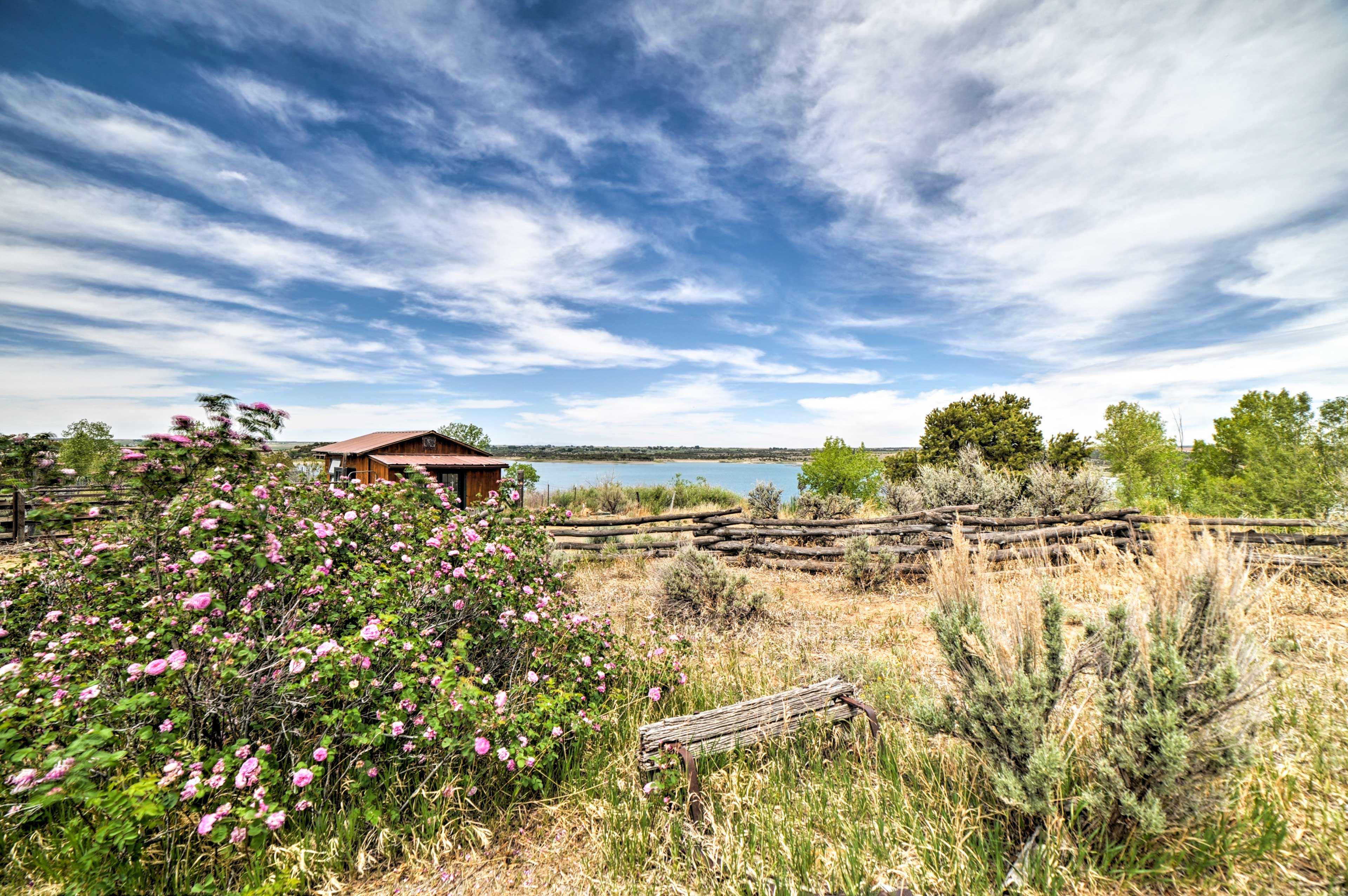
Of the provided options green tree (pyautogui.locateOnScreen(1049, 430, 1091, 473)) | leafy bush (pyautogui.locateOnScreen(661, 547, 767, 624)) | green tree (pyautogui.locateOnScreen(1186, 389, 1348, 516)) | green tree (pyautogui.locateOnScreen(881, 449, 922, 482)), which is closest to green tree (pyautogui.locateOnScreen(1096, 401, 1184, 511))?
green tree (pyautogui.locateOnScreen(1186, 389, 1348, 516))

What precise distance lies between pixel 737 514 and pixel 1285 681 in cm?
868

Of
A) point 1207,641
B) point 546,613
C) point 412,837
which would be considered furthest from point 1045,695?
point 412,837

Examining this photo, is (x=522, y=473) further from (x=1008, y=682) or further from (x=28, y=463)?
(x=1008, y=682)

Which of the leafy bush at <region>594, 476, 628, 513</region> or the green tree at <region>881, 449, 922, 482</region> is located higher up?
the green tree at <region>881, 449, 922, 482</region>

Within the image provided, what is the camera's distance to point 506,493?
4934 mm

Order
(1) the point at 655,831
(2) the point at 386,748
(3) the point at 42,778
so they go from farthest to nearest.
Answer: (2) the point at 386,748 → (1) the point at 655,831 → (3) the point at 42,778

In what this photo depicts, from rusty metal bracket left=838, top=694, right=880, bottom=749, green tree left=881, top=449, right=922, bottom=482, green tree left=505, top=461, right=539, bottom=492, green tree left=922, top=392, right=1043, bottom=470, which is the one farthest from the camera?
green tree left=881, top=449, right=922, bottom=482

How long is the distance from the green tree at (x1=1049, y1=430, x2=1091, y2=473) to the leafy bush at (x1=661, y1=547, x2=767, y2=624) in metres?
15.2

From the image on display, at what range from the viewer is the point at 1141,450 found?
24.0m

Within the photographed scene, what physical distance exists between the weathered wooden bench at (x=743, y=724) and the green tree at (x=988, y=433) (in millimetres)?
15412

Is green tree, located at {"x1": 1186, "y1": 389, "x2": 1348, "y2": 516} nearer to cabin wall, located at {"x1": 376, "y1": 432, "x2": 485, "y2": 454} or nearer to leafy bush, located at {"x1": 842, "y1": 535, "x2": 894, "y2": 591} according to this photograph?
leafy bush, located at {"x1": 842, "y1": 535, "x2": 894, "y2": 591}

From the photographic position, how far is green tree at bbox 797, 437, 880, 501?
16.9 m

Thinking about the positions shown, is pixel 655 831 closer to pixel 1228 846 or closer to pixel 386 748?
pixel 386 748

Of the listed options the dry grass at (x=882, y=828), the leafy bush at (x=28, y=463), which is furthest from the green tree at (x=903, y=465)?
the leafy bush at (x=28, y=463)
